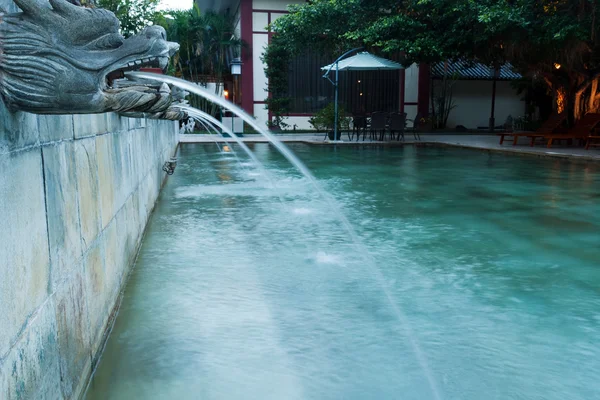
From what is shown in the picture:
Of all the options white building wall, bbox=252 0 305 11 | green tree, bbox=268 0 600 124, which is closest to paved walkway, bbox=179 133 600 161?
green tree, bbox=268 0 600 124

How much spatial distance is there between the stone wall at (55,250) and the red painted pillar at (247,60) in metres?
20.6

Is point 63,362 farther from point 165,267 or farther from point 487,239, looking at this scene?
point 487,239

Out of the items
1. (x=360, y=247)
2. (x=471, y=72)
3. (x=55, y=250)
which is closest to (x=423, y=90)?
(x=471, y=72)

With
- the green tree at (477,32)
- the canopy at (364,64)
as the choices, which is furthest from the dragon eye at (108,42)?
the canopy at (364,64)

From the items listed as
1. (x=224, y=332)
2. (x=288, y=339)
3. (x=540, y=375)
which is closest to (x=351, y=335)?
(x=288, y=339)

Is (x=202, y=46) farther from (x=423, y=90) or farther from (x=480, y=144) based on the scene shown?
(x=480, y=144)

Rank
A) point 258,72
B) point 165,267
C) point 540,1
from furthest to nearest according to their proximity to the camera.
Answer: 1. point 258,72
2. point 540,1
3. point 165,267

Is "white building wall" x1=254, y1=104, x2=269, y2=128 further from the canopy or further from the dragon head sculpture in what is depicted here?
the dragon head sculpture

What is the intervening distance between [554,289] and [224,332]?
252 centimetres

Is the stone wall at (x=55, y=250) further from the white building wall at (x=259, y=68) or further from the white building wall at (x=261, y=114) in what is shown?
the white building wall at (x=259, y=68)

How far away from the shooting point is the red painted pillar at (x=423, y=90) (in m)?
26.2

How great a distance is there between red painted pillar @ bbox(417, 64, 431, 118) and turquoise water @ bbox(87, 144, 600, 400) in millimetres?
18816

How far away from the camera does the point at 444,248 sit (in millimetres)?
5484

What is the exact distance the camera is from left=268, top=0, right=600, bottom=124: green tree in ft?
49.2
